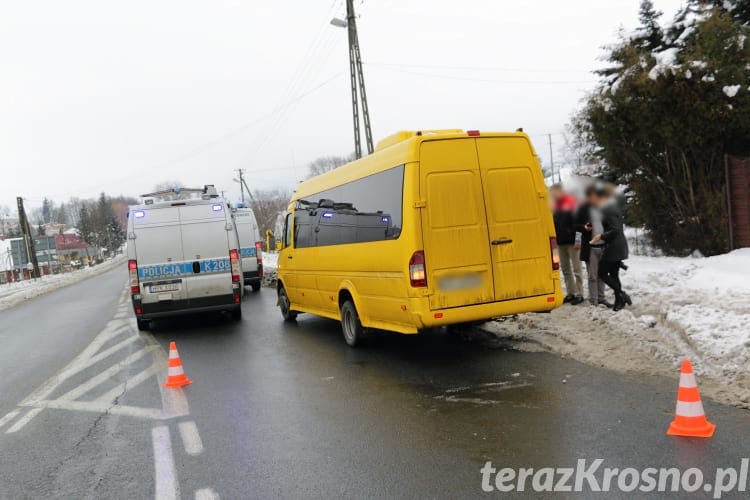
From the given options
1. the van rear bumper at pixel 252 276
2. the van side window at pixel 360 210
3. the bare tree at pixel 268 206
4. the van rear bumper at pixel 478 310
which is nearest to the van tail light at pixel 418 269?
the van rear bumper at pixel 478 310

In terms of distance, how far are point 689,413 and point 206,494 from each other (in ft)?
11.4

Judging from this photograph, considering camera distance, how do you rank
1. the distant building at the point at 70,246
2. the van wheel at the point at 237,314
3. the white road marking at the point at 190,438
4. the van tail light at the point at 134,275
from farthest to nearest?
the distant building at the point at 70,246 → the van wheel at the point at 237,314 → the van tail light at the point at 134,275 → the white road marking at the point at 190,438

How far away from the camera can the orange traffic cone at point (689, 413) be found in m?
4.40

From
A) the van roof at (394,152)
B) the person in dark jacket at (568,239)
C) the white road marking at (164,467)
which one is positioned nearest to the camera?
the white road marking at (164,467)

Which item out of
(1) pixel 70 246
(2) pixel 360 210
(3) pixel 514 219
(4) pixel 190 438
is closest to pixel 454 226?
(3) pixel 514 219

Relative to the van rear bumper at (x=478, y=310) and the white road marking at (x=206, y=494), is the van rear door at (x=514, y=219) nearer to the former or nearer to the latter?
the van rear bumper at (x=478, y=310)

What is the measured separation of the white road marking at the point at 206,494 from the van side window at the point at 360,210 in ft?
11.8

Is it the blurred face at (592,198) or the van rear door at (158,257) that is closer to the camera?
the blurred face at (592,198)

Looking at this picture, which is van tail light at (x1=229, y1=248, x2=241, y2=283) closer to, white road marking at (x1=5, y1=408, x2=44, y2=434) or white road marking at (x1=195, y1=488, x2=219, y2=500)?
white road marking at (x1=5, y1=408, x2=44, y2=434)

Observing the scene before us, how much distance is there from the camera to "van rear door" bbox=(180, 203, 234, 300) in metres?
11.3

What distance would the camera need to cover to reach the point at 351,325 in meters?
8.45

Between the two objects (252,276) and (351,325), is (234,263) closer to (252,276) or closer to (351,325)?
(351,325)

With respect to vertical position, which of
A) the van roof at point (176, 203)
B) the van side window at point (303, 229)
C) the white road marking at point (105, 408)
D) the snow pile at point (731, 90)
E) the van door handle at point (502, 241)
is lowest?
the white road marking at point (105, 408)

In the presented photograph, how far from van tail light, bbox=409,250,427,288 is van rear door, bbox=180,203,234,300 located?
5.81 meters
